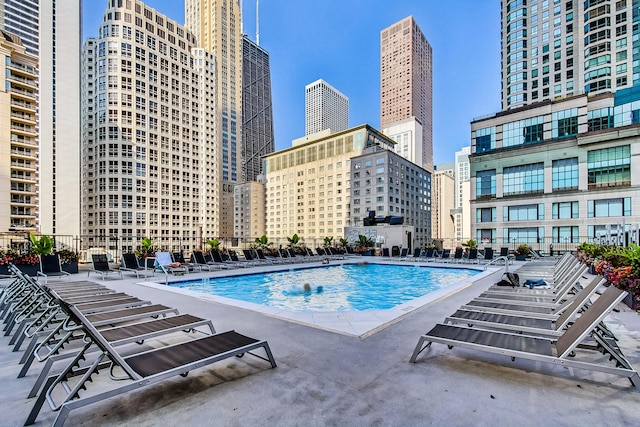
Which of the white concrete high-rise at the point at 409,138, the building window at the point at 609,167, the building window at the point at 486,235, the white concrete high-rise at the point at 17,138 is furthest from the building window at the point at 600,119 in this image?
the white concrete high-rise at the point at 409,138

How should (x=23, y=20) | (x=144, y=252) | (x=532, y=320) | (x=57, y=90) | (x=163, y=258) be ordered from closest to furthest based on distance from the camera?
(x=532, y=320) → (x=163, y=258) → (x=144, y=252) → (x=23, y=20) → (x=57, y=90)

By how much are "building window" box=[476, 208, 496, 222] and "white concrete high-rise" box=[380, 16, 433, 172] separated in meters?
143

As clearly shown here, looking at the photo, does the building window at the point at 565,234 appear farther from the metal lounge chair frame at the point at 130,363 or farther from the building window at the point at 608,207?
the metal lounge chair frame at the point at 130,363

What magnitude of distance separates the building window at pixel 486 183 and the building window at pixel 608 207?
899 cm

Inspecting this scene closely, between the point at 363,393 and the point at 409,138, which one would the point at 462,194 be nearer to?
the point at 409,138

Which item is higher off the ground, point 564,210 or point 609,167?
point 609,167

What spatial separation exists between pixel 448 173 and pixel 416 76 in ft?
200

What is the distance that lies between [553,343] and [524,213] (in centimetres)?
3708

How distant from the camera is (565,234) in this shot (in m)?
31.9

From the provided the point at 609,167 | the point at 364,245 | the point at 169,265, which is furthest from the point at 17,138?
the point at 609,167

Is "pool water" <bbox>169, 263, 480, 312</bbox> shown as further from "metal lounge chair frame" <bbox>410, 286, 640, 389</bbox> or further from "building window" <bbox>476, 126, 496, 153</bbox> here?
"building window" <bbox>476, 126, 496, 153</bbox>

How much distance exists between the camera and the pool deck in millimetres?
2484

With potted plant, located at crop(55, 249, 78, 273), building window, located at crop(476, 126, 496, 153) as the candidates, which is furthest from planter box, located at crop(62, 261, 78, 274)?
building window, located at crop(476, 126, 496, 153)

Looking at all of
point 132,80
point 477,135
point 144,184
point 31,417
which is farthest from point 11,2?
point 31,417
